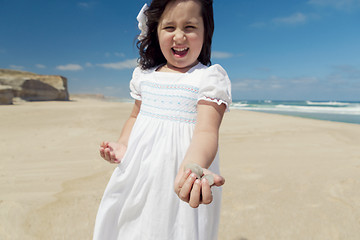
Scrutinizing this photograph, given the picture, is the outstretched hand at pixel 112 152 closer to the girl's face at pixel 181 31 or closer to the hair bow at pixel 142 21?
the girl's face at pixel 181 31

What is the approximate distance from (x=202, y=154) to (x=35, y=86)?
22893mm

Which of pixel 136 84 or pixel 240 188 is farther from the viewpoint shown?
pixel 240 188

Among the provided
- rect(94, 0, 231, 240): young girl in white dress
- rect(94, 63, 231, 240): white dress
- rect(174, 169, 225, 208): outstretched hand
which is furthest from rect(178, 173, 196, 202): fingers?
rect(94, 63, 231, 240): white dress

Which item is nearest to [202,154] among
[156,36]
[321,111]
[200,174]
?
[200,174]

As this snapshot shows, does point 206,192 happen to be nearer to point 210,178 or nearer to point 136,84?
point 210,178

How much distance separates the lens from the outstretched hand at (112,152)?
121 centimetres

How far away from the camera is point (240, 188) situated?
2.85m

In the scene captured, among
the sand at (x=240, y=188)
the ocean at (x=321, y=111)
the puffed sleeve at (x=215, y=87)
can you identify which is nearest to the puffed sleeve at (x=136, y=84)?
the puffed sleeve at (x=215, y=87)

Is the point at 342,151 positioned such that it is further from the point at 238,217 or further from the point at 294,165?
the point at 238,217

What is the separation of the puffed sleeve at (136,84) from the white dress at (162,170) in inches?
5.3

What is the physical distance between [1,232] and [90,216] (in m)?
0.66

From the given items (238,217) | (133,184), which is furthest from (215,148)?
(238,217)

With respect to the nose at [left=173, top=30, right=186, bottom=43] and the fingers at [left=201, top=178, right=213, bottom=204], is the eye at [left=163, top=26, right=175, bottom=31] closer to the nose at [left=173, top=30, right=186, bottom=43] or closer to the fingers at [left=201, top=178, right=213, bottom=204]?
the nose at [left=173, top=30, right=186, bottom=43]

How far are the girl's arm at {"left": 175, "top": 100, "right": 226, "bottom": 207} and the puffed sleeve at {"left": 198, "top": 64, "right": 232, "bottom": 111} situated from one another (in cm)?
3
